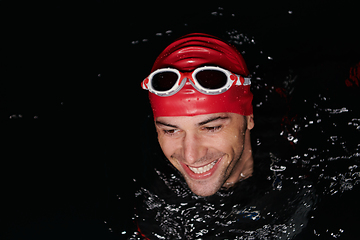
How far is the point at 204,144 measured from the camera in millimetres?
2996

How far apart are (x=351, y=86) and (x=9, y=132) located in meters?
5.41

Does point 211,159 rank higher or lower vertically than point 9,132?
lower

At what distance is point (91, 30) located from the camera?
17.6ft

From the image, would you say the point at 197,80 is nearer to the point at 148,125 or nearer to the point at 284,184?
the point at 284,184

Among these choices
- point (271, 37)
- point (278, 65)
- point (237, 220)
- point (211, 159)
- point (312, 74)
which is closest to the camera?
point (211, 159)

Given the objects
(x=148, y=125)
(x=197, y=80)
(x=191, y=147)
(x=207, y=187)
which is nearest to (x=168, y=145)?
(x=191, y=147)

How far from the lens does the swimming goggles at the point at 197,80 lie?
277 cm

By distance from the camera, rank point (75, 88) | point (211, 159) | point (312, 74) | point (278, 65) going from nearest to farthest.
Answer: point (211, 159) → point (312, 74) → point (278, 65) → point (75, 88)

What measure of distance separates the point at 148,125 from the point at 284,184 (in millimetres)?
2115

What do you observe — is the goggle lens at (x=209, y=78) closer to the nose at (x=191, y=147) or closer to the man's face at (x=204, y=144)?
the man's face at (x=204, y=144)

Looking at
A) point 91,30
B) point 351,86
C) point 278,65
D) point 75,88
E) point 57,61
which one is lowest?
point 351,86

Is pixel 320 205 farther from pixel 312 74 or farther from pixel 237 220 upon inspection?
pixel 312 74

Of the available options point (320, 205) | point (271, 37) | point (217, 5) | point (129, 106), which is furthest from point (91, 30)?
point (320, 205)

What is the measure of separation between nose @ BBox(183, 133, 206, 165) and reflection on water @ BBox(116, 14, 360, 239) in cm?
122
